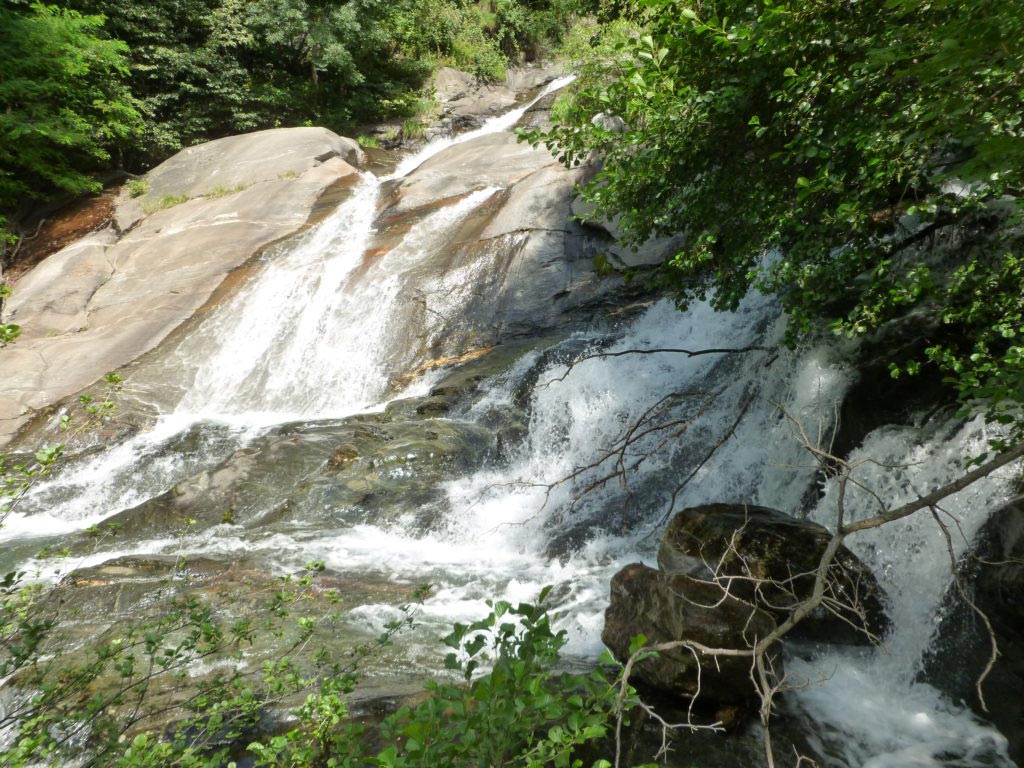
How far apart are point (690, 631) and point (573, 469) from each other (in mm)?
3906

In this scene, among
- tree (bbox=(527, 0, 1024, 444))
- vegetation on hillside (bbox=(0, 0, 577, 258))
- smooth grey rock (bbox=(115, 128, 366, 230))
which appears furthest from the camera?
smooth grey rock (bbox=(115, 128, 366, 230))

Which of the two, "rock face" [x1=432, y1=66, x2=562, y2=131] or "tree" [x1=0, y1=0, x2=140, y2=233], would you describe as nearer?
"tree" [x1=0, y1=0, x2=140, y2=233]

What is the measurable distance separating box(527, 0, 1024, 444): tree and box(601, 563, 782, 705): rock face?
1.87 m

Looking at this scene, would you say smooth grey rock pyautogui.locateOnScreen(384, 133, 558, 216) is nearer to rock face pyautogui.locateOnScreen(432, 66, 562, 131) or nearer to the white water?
A: the white water

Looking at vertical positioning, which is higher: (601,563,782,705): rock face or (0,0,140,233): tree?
(0,0,140,233): tree

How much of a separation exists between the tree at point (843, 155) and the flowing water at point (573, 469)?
1.00 m

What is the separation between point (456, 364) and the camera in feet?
34.0

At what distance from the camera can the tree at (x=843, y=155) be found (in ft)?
10.3

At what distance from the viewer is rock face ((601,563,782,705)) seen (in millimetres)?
3902

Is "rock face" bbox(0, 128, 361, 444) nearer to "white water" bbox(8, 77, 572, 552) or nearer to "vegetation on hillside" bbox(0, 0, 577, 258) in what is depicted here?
"white water" bbox(8, 77, 572, 552)

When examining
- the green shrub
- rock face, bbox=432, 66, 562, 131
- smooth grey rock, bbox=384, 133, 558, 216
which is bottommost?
smooth grey rock, bbox=384, 133, 558, 216

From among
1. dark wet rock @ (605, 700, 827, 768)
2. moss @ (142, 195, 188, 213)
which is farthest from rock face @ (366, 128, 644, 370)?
dark wet rock @ (605, 700, 827, 768)

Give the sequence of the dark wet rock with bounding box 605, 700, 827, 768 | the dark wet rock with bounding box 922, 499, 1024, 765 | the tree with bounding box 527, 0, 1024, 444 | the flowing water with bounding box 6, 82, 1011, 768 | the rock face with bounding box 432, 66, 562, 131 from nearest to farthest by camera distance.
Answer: the tree with bounding box 527, 0, 1024, 444 → the dark wet rock with bounding box 605, 700, 827, 768 → the dark wet rock with bounding box 922, 499, 1024, 765 → the flowing water with bounding box 6, 82, 1011, 768 → the rock face with bounding box 432, 66, 562, 131

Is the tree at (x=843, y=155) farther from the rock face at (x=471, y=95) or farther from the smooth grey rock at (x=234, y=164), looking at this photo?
the rock face at (x=471, y=95)
